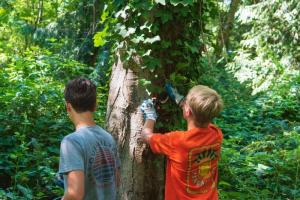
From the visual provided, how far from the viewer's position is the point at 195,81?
3.84 meters

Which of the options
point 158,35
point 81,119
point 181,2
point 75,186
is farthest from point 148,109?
point 75,186

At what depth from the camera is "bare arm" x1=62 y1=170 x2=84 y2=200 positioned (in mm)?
2305

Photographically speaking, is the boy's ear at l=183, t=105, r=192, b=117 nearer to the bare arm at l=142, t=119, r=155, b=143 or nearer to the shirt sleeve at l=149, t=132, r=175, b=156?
the shirt sleeve at l=149, t=132, r=175, b=156

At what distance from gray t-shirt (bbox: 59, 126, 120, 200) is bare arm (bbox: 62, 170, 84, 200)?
32 mm

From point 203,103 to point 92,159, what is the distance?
905 millimetres

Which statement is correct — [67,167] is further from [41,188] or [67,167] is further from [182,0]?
[41,188]

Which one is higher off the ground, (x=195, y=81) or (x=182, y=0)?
(x=182, y=0)

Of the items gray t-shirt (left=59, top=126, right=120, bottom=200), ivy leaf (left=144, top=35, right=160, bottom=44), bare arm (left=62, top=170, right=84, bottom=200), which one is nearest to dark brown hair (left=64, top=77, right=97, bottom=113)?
gray t-shirt (left=59, top=126, right=120, bottom=200)

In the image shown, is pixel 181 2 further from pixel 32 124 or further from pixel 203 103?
pixel 32 124

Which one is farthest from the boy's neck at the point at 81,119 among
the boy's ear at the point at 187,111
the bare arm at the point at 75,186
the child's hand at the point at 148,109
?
the child's hand at the point at 148,109

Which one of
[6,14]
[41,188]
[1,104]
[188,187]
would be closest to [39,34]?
[6,14]

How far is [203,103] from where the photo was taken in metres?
2.95

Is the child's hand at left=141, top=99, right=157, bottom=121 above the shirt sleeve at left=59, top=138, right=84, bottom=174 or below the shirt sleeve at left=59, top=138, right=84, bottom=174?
above

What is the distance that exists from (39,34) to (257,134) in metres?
6.71
